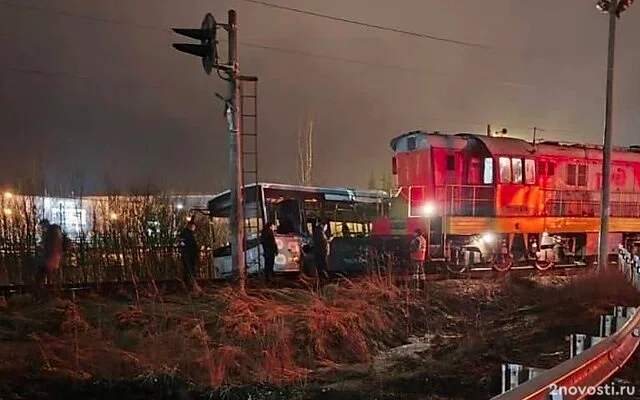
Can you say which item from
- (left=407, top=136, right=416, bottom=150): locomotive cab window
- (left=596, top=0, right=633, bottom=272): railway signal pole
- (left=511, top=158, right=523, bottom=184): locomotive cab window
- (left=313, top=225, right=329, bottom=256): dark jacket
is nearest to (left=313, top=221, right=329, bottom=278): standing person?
(left=313, top=225, right=329, bottom=256): dark jacket

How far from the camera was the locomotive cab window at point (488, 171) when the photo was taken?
2070cm

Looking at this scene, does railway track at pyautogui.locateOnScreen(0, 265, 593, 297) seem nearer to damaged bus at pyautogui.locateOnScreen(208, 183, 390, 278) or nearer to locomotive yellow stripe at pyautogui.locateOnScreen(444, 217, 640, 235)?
damaged bus at pyautogui.locateOnScreen(208, 183, 390, 278)

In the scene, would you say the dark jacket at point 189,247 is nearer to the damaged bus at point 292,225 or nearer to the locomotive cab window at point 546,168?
the damaged bus at point 292,225

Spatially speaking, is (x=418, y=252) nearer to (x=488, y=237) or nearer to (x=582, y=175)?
(x=488, y=237)

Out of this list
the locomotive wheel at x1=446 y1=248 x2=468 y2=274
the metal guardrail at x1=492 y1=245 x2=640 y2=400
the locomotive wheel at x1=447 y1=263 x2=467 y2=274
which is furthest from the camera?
the locomotive wheel at x1=446 y1=248 x2=468 y2=274

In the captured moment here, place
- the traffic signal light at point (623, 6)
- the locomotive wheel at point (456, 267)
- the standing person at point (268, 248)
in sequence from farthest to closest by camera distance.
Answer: the locomotive wheel at point (456, 267)
the standing person at point (268, 248)
the traffic signal light at point (623, 6)

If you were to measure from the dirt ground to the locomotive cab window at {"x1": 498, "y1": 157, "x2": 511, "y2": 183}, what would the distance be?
7.01m

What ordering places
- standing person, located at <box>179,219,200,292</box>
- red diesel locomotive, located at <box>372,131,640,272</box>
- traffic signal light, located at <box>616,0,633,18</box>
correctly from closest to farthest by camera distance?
standing person, located at <box>179,219,200,292</box> < traffic signal light, located at <box>616,0,633,18</box> < red diesel locomotive, located at <box>372,131,640,272</box>

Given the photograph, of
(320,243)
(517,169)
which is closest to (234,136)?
(320,243)

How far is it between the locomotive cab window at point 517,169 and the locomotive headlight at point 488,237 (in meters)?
2.19

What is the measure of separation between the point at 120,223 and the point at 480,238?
36.6 feet

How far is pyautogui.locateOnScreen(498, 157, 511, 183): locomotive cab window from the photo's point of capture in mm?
20737

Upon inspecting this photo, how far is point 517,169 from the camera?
69.3ft

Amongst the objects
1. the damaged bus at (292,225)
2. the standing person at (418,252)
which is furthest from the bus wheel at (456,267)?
the damaged bus at (292,225)
